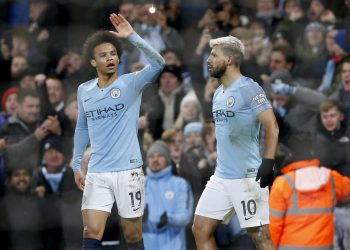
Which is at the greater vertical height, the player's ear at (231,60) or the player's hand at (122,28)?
the player's hand at (122,28)

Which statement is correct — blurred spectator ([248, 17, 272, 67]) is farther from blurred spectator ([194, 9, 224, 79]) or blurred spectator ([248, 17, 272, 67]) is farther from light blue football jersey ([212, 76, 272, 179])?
→ light blue football jersey ([212, 76, 272, 179])

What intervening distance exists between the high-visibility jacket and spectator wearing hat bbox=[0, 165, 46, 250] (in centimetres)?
208

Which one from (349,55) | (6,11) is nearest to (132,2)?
(6,11)

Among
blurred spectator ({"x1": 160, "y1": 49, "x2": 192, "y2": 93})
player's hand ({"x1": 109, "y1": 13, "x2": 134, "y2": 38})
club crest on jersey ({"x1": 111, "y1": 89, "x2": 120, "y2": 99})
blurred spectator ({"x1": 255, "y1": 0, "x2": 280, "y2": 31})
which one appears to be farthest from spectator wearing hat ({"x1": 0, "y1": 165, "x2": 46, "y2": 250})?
blurred spectator ({"x1": 255, "y1": 0, "x2": 280, "y2": 31})

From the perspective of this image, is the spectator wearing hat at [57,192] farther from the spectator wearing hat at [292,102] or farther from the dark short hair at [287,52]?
the dark short hair at [287,52]

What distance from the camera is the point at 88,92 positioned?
252 inches

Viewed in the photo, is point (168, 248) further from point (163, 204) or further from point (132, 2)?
point (132, 2)

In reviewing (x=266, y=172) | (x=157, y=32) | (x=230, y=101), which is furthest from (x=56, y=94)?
(x=266, y=172)

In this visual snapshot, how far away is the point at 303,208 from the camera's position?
7.00 meters

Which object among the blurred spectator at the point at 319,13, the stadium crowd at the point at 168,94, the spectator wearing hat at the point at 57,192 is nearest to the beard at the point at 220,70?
the stadium crowd at the point at 168,94

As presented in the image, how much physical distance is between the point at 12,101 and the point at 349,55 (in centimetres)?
278

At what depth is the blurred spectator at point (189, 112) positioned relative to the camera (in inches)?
334

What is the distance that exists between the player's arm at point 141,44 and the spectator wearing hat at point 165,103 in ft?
7.41

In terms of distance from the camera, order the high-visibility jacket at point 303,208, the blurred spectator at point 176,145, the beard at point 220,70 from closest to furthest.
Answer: the beard at point 220,70, the high-visibility jacket at point 303,208, the blurred spectator at point 176,145
